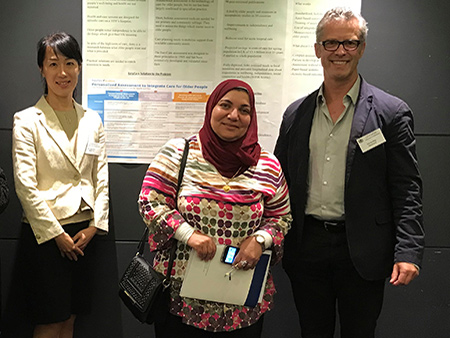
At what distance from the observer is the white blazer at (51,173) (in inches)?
79.6

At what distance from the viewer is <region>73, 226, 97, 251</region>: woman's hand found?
212 centimetres

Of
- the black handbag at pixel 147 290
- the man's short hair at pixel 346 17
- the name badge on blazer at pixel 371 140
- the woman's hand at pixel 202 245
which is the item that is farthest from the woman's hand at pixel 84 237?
the man's short hair at pixel 346 17

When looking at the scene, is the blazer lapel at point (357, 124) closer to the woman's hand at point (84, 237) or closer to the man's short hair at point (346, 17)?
the man's short hair at point (346, 17)

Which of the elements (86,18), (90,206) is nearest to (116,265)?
(90,206)

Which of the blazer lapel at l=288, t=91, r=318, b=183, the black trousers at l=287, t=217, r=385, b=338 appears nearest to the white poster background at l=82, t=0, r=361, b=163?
the blazer lapel at l=288, t=91, r=318, b=183

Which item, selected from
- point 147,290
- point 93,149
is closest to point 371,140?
point 147,290

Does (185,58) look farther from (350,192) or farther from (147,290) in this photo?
(147,290)

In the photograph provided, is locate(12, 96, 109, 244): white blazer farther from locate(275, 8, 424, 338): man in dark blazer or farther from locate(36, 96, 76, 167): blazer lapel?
locate(275, 8, 424, 338): man in dark blazer

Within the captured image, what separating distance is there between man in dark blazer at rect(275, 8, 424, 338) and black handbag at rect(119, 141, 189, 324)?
0.59 metres

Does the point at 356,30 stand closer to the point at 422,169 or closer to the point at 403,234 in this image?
the point at 403,234

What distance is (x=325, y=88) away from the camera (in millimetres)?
1974

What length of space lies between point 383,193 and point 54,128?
1579mm

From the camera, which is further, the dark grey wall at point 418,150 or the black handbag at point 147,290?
the dark grey wall at point 418,150

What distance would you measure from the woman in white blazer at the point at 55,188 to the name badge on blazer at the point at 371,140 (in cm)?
130
